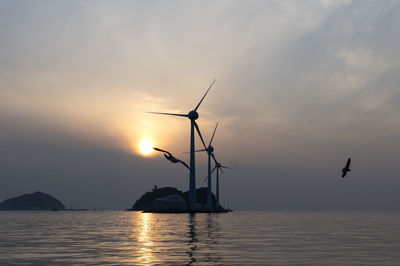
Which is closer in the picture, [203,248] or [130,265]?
[130,265]

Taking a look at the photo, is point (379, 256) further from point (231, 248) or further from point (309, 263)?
point (231, 248)

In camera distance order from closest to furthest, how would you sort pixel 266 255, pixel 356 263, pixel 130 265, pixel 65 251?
pixel 130 265, pixel 356 263, pixel 266 255, pixel 65 251

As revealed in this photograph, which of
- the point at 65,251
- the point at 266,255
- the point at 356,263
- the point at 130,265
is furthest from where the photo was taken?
the point at 65,251

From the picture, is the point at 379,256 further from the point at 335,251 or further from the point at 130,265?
the point at 130,265

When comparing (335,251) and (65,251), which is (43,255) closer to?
(65,251)

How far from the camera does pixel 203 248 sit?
47.6 metres

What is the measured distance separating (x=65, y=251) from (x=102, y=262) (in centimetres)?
1107

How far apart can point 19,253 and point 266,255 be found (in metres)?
23.4

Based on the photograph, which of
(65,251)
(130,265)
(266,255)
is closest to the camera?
(130,265)

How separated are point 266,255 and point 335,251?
9.03 m

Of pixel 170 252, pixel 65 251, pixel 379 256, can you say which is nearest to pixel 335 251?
pixel 379 256

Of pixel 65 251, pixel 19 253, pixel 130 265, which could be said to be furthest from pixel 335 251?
pixel 19 253

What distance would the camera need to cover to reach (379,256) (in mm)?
42312

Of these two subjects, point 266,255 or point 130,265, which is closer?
point 130,265
